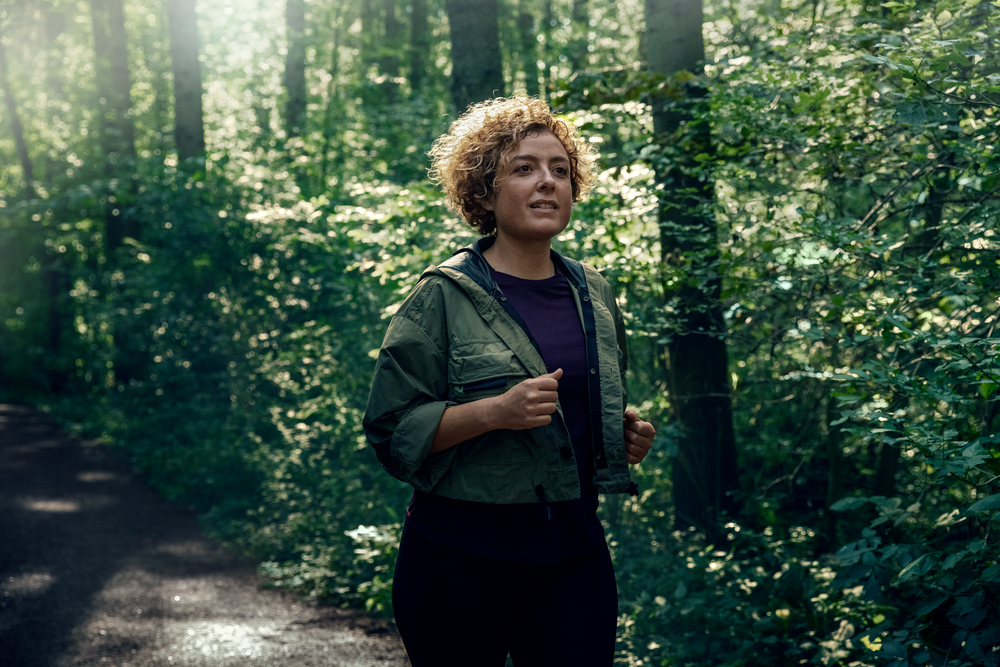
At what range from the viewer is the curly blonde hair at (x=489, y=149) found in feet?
7.59

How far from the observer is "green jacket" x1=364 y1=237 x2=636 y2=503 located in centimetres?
204

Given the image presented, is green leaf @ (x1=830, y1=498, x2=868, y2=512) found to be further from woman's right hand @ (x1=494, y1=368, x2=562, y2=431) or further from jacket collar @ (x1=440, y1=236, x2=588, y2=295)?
woman's right hand @ (x1=494, y1=368, x2=562, y2=431)

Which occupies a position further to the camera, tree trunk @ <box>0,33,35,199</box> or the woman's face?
tree trunk @ <box>0,33,35,199</box>

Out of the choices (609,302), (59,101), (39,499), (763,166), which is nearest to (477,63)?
Answer: (763,166)

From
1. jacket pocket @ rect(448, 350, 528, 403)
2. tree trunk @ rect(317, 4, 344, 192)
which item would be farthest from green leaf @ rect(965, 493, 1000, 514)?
tree trunk @ rect(317, 4, 344, 192)

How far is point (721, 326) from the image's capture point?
471 centimetres

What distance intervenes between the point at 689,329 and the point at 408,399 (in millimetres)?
3030

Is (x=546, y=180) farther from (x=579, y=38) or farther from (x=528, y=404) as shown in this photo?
(x=579, y=38)

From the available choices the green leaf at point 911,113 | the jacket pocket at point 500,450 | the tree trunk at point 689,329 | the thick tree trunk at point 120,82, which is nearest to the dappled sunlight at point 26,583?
the tree trunk at point 689,329

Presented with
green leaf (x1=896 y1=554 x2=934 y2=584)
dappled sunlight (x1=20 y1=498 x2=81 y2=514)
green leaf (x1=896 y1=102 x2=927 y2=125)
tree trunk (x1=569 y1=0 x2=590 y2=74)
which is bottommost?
dappled sunlight (x1=20 y1=498 x2=81 y2=514)

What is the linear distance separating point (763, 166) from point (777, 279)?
3.33ft

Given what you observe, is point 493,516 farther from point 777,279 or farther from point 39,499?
point 39,499

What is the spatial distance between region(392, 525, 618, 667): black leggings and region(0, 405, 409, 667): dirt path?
2433 mm

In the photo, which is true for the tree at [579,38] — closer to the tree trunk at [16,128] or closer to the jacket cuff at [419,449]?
the jacket cuff at [419,449]
